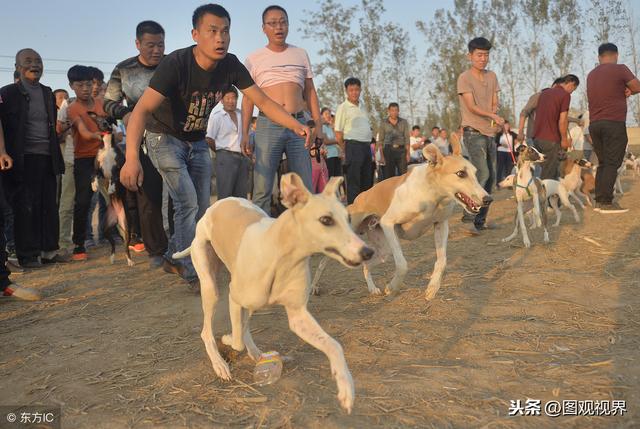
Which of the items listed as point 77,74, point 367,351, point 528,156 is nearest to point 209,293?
point 367,351

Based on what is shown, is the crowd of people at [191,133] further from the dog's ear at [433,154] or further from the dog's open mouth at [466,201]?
the dog's open mouth at [466,201]

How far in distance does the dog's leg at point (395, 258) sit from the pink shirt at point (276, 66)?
1.92 metres

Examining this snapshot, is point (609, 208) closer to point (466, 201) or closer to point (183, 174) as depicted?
point (466, 201)

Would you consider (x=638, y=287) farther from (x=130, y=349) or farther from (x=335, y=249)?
(x=130, y=349)

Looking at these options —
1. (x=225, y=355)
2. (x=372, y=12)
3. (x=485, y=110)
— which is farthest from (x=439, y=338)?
(x=372, y=12)

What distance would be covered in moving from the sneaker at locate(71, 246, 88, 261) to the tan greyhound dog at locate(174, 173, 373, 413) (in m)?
4.93

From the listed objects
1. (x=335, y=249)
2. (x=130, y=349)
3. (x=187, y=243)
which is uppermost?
(x=335, y=249)

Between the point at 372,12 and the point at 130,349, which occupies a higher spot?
the point at 372,12

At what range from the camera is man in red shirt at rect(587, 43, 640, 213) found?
878 cm

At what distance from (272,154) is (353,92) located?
5.15 metres

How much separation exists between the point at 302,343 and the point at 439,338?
3.03 feet

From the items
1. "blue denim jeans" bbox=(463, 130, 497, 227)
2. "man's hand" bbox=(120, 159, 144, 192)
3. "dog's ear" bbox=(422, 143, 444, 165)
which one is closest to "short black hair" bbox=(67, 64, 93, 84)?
"man's hand" bbox=(120, 159, 144, 192)

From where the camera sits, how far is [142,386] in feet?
10.5

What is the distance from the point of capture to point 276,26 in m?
5.71
